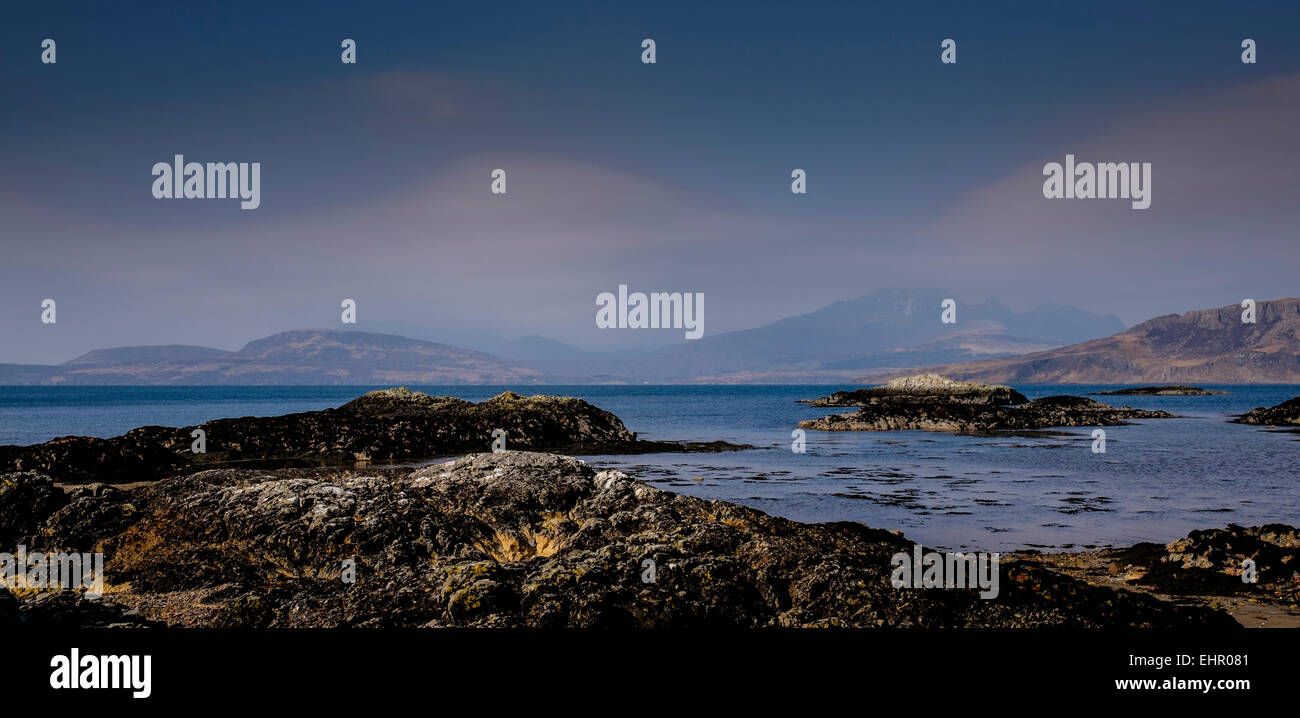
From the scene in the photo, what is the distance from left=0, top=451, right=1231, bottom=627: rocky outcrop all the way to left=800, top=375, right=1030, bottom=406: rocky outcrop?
97.8 m

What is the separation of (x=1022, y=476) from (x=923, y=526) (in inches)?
550

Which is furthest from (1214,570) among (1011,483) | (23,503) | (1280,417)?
(1280,417)

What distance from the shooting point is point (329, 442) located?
40.2 m

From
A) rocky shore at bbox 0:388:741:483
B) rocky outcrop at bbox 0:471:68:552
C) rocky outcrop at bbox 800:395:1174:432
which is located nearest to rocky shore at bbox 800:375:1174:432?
rocky outcrop at bbox 800:395:1174:432

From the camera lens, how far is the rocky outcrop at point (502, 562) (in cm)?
894

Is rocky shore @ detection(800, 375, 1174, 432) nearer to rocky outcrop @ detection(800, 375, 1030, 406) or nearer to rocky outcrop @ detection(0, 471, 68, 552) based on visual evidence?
rocky outcrop @ detection(800, 375, 1030, 406)

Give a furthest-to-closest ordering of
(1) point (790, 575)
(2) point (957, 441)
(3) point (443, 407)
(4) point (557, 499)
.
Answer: (3) point (443, 407)
(2) point (957, 441)
(4) point (557, 499)
(1) point (790, 575)

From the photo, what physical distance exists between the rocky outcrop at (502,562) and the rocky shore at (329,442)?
17.4 m

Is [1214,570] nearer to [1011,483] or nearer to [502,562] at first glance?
[502,562]

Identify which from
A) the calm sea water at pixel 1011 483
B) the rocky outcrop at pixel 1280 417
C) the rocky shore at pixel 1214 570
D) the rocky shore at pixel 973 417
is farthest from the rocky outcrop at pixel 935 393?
the rocky shore at pixel 1214 570

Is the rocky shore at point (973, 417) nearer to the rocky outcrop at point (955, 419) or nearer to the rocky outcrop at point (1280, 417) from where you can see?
the rocky outcrop at point (955, 419)
